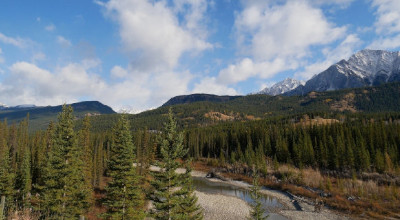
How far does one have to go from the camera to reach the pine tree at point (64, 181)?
94.4 feet

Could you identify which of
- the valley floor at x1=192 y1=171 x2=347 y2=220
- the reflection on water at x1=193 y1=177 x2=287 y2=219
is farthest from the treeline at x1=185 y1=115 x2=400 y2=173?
the valley floor at x1=192 y1=171 x2=347 y2=220

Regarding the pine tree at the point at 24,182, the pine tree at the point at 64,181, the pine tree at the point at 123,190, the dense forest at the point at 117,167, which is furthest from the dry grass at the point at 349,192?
the pine tree at the point at 24,182

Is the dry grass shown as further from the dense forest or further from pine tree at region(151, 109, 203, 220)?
pine tree at region(151, 109, 203, 220)

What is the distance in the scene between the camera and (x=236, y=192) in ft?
201

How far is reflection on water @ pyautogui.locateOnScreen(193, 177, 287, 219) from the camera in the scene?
45312 mm

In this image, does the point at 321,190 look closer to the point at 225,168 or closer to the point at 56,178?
the point at 225,168

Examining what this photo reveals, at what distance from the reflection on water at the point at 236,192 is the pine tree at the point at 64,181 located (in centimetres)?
3002

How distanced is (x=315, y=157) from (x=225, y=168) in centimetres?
3526

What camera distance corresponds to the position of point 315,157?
8581 centimetres

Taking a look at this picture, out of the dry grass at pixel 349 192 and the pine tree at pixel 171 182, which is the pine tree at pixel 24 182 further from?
the dry grass at pixel 349 192

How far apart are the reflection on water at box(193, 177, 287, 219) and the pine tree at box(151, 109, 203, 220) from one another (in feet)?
83.2

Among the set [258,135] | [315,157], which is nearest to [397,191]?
[315,157]

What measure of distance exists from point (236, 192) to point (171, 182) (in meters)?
45.0

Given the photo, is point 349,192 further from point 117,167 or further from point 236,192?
point 117,167
